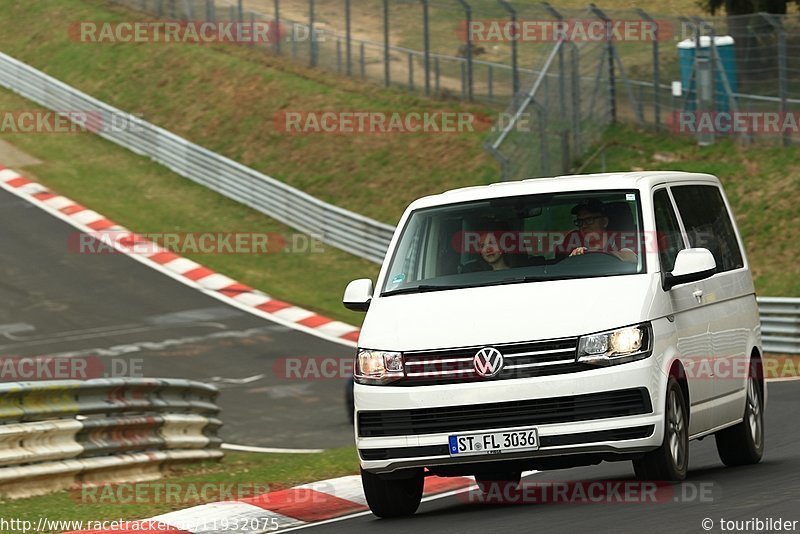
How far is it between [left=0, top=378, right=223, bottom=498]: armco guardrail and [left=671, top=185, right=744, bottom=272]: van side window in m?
4.87

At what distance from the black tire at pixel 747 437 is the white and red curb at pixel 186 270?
42.9 ft

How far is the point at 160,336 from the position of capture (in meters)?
23.9

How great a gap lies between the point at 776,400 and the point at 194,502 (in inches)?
332

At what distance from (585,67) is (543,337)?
22964 mm

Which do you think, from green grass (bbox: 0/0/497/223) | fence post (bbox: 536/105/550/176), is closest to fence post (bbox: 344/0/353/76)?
green grass (bbox: 0/0/497/223)

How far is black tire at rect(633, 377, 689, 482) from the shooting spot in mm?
8812

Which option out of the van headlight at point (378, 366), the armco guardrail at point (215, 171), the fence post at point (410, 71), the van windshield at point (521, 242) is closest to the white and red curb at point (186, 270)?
the armco guardrail at point (215, 171)

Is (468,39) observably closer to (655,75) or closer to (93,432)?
(655,75)

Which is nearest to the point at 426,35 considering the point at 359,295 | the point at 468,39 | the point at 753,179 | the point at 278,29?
the point at 468,39

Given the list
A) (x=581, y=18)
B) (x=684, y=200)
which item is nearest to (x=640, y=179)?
(x=684, y=200)

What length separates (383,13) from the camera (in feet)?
117

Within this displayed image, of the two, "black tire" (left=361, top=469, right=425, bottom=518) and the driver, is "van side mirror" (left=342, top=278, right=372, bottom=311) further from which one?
the driver

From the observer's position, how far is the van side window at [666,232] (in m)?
9.53

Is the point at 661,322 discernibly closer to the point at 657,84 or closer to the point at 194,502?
the point at 194,502
